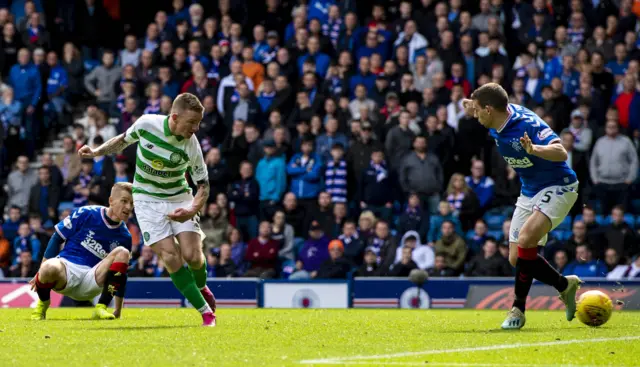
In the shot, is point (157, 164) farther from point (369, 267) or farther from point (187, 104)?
point (369, 267)

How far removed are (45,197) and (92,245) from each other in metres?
9.49

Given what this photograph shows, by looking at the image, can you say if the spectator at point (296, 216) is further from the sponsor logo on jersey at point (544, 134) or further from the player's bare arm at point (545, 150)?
the player's bare arm at point (545, 150)

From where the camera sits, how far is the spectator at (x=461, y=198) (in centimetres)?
1855

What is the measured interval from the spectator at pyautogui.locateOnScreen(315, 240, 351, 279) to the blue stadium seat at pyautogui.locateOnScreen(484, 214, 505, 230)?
9.20 ft

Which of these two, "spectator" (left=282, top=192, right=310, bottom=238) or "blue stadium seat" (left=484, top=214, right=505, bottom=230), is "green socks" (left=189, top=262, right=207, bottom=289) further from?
"blue stadium seat" (left=484, top=214, right=505, bottom=230)

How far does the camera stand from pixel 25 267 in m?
19.2

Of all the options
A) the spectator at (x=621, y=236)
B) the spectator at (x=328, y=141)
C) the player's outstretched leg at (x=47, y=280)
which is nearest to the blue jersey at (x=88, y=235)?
the player's outstretched leg at (x=47, y=280)

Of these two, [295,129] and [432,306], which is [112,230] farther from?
[295,129]

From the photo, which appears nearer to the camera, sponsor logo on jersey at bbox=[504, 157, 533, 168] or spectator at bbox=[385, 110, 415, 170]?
sponsor logo on jersey at bbox=[504, 157, 533, 168]

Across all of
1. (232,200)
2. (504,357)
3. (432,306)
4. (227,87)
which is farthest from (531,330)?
(227,87)

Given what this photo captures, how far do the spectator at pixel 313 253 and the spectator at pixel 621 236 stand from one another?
456 centimetres

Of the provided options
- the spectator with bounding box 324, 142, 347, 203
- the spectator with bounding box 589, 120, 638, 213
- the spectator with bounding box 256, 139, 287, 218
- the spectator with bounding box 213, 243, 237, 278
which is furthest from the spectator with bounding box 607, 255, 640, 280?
the spectator with bounding box 213, 243, 237, 278

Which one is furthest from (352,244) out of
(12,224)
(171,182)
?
(171,182)

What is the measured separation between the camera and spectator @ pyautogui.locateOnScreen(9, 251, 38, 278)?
755 inches
